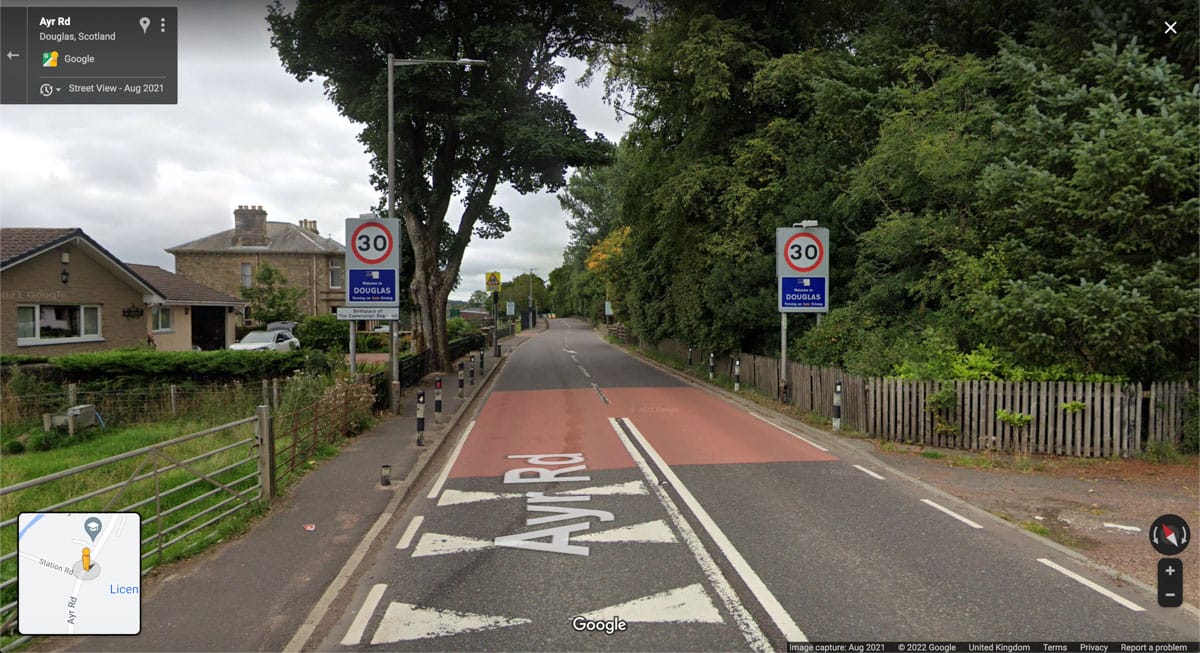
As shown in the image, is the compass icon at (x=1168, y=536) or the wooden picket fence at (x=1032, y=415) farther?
the wooden picket fence at (x=1032, y=415)

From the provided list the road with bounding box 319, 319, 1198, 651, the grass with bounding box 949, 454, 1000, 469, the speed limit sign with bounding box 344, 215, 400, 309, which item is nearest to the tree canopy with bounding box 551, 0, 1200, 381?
the grass with bounding box 949, 454, 1000, 469

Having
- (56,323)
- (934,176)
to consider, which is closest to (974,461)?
(934,176)

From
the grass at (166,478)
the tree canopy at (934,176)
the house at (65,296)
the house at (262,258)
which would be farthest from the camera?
the house at (262,258)

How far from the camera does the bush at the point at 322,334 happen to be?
37844mm

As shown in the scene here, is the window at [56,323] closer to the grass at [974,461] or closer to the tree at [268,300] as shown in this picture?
the tree at [268,300]

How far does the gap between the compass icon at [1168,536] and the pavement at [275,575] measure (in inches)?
279

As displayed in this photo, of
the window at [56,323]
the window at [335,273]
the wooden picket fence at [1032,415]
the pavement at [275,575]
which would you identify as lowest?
the pavement at [275,575]

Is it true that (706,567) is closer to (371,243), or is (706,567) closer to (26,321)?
(371,243)

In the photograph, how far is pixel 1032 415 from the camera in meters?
10.7

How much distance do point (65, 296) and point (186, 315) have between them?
925 centimetres

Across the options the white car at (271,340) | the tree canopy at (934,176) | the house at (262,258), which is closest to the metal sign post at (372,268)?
the tree canopy at (934,176)

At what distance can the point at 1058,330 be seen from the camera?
9.66 m

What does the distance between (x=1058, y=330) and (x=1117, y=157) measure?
2.44 meters

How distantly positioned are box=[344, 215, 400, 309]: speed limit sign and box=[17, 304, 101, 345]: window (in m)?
13.4
